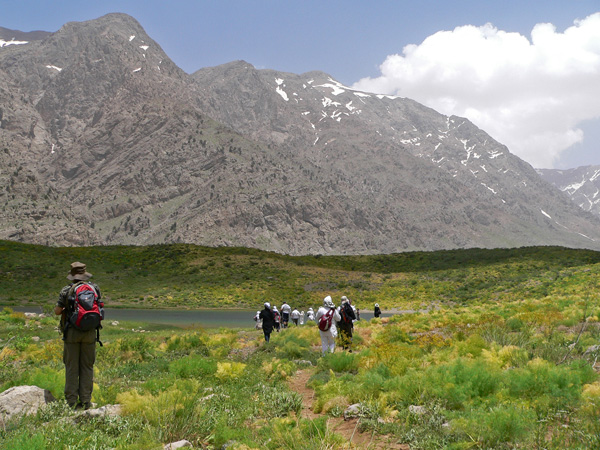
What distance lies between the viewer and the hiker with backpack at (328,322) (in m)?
14.1

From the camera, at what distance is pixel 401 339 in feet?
52.4

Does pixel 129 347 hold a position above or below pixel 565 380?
below

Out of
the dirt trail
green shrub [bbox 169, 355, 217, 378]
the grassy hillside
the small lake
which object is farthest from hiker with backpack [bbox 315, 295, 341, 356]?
the grassy hillside

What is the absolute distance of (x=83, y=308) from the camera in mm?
7648

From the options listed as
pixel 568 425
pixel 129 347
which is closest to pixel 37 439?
pixel 568 425

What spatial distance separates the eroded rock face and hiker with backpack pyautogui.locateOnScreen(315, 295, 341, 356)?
8.03 metres

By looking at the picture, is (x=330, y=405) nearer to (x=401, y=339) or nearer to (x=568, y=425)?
(x=568, y=425)

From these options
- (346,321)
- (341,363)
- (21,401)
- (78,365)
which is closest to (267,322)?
(346,321)

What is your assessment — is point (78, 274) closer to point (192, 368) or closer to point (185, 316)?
point (192, 368)

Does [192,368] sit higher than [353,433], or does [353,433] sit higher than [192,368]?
[353,433]

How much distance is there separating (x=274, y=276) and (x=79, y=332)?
58648mm

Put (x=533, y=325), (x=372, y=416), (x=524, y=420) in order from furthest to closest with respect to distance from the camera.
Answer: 1. (x=533, y=325)
2. (x=372, y=416)
3. (x=524, y=420)

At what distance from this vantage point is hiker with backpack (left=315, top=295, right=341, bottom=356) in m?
14.1

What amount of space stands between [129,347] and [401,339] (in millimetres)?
9525
